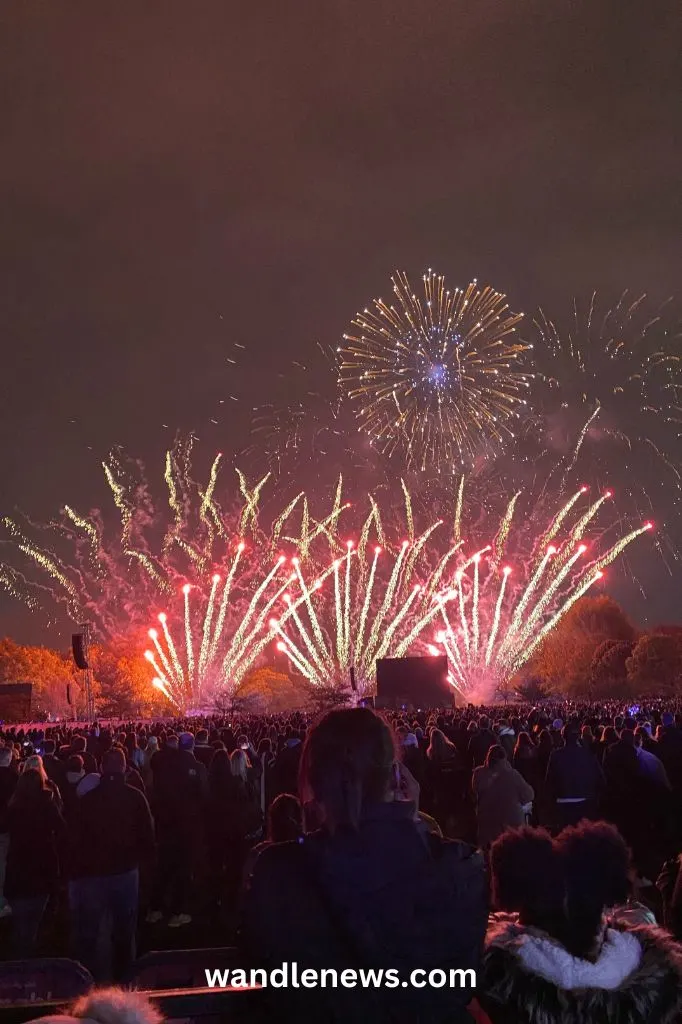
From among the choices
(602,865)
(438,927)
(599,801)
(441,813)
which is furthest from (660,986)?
(441,813)

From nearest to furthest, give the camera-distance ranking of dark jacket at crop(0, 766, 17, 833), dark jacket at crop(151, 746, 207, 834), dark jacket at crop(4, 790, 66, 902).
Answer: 1. dark jacket at crop(4, 790, 66, 902)
2. dark jacket at crop(151, 746, 207, 834)
3. dark jacket at crop(0, 766, 17, 833)

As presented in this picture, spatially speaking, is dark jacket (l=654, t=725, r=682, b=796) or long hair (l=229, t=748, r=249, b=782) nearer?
long hair (l=229, t=748, r=249, b=782)

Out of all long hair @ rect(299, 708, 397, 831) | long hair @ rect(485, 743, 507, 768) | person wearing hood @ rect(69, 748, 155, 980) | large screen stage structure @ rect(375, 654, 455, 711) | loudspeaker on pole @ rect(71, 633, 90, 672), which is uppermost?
loudspeaker on pole @ rect(71, 633, 90, 672)

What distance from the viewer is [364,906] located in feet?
7.77

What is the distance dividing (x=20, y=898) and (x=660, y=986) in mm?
5562

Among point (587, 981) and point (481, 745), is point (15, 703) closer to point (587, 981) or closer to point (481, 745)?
point (481, 745)

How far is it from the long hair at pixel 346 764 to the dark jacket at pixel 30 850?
498cm

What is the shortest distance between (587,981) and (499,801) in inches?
211

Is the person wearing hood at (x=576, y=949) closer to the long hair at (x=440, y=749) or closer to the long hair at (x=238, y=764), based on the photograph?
the long hair at (x=238, y=764)

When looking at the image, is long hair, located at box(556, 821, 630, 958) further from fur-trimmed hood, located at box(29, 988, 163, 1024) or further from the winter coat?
the winter coat

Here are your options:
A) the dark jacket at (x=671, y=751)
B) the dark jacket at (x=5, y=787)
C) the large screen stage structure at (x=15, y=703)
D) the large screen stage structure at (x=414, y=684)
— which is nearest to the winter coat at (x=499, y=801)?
the dark jacket at (x=671, y=751)

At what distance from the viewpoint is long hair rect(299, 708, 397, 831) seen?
246 centimetres

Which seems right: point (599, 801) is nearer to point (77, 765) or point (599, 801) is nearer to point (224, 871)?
point (224, 871)

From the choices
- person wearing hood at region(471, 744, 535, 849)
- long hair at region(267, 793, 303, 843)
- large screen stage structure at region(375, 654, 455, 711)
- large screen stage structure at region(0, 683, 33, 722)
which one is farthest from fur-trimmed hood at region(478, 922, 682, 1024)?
large screen stage structure at region(0, 683, 33, 722)
